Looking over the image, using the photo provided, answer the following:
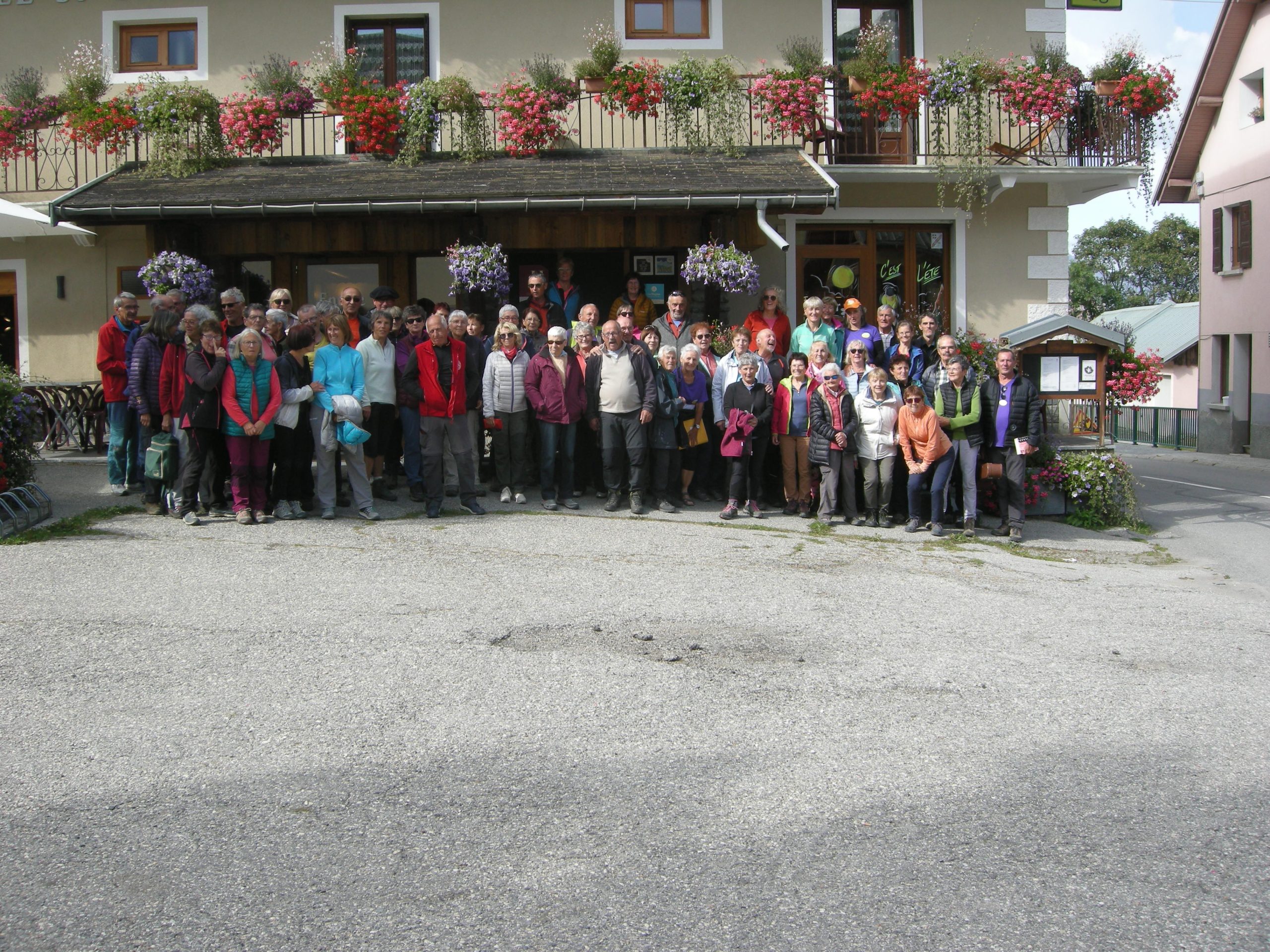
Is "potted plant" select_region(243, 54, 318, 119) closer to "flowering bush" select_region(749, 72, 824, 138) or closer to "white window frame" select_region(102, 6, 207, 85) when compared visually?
"white window frame" select_region(102, 6, 207, 85)

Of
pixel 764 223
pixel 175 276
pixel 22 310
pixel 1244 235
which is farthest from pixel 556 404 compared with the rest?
pixel 1244 235

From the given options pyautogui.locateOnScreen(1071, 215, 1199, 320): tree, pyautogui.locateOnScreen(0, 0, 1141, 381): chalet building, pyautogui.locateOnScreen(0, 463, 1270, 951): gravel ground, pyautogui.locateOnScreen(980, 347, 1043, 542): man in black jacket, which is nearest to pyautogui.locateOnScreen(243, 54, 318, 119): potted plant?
pyautogui.locateOnScreen(0, 0, 1141, 381): chalet building

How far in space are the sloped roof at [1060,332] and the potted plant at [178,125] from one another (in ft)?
34.6

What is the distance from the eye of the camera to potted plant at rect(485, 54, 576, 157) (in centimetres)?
1502

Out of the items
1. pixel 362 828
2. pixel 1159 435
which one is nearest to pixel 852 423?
pixel 362 828

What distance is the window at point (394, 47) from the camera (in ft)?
54.2

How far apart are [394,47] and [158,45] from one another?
3349 mm

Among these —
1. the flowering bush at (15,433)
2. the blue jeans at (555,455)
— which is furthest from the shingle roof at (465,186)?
the flowering bush at (15,433)

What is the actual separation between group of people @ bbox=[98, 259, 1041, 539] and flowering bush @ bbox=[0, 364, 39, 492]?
2.73 ft

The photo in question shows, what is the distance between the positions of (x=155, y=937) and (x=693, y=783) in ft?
7.03

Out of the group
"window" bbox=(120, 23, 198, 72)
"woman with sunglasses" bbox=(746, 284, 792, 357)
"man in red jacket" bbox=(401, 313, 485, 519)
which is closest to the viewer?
"man in red jacket" bbox=(401, 313, 485, 519)

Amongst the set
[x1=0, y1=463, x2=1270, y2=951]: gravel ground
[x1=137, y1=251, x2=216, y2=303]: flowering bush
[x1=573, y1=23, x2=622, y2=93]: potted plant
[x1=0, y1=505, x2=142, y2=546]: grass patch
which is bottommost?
[x1=0, y1=463, x2=1270, y2=951]: gravel ground

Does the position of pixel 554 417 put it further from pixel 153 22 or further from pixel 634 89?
pixel 153 22

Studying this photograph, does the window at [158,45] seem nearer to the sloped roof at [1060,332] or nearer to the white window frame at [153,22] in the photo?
the white window frame at [153,22]
